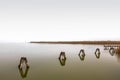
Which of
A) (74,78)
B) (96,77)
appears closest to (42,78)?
(74,78)

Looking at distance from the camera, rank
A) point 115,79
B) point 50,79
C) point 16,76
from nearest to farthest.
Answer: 1. point 115,79
2. point 50,79
3. point 16,76

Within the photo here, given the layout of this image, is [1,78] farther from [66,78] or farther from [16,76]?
[66,78]

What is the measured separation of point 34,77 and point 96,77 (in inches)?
325

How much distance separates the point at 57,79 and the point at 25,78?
14.3ft

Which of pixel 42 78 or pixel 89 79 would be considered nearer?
pixel 89 79

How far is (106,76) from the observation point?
33312 millimetres

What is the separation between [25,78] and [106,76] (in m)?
10.4

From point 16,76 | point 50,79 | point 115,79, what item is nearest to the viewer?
point 115,79

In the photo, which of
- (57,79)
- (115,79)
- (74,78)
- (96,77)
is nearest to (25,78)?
(57,79)

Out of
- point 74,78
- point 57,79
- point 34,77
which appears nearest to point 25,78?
point 34,77

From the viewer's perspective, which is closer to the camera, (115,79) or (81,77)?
(115,79)

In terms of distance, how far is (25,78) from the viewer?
111 ft

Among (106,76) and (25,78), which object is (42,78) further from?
(106,76)

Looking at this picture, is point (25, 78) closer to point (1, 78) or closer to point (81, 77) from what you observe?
point (1, 78)
